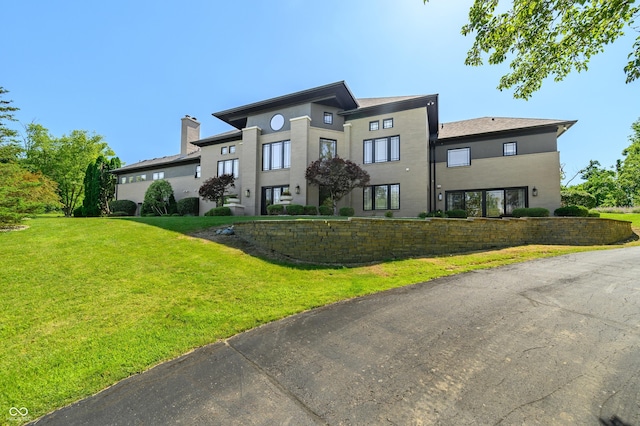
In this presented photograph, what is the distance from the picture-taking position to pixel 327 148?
18.9 metres

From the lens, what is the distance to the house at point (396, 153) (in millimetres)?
17000

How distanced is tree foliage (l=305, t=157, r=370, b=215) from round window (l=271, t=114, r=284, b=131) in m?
4.95

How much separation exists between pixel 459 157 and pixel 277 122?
12.8 metres

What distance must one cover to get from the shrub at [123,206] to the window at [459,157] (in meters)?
27.5

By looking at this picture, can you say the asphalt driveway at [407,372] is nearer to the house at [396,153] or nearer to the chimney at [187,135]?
the house at [396,153]

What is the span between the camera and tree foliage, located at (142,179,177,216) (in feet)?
74.5

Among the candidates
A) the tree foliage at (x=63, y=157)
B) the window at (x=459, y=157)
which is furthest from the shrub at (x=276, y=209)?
the tree foliage at (x=63, y=157)

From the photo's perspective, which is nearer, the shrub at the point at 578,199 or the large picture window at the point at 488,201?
the large picture window at the point at 488,201

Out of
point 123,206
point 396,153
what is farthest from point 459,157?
point 123,206

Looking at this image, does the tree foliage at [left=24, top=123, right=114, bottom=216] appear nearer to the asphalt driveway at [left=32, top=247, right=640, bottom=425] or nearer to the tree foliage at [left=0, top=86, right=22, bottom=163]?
the tree foliage at [left=0, top=86, right=22, bottom=163]

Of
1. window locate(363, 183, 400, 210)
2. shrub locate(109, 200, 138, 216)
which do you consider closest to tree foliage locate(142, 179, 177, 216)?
shrub locate(109, 200, 138, 216)

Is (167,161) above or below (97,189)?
above

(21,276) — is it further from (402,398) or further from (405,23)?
(405,23)

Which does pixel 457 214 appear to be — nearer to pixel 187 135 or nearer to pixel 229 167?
pixel 229 167
